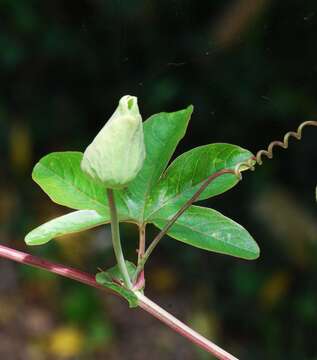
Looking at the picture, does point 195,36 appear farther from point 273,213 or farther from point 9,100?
point 9,100

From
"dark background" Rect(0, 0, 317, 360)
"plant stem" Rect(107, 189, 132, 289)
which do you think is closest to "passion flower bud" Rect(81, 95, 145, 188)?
"plant stem" Rect(107, 189, 132, 289)

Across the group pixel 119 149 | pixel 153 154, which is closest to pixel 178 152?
pixel 153 154

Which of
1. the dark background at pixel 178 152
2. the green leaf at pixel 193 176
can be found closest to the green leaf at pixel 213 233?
the green leaf at pixel 193 176

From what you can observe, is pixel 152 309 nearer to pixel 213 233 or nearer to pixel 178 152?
pixel 213 233

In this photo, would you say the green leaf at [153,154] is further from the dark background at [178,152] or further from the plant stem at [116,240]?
the dark background at [178,152]

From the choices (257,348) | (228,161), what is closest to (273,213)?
(257,348)
